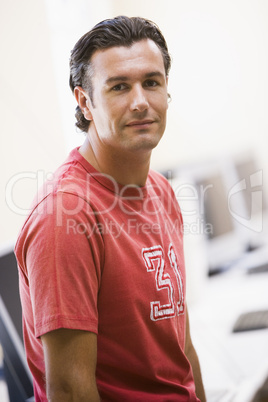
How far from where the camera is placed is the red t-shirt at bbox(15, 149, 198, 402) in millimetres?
1089

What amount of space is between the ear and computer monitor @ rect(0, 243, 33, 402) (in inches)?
18.2

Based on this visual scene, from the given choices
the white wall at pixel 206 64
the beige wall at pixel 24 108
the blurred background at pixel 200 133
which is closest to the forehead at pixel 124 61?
the blurred background at pixel 200 133

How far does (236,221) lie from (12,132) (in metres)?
1.43

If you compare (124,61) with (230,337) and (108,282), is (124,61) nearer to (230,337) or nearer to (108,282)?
(108,282)

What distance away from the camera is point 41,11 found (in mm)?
2535

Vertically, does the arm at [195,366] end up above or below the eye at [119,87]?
below

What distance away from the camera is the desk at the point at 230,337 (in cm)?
175

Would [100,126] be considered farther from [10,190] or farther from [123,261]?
[10,190]

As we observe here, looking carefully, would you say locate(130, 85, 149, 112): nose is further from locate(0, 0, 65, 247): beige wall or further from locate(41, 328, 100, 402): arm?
locate(0, 0, 65, 247): beige wall

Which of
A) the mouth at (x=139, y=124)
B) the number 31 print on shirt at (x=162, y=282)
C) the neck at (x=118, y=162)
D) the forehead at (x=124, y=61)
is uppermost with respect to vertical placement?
the forehead at (x=124, y=61)

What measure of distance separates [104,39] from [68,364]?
0.74m

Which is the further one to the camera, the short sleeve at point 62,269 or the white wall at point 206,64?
the white wall at point 206,64

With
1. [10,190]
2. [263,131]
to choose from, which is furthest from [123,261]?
[263,131]

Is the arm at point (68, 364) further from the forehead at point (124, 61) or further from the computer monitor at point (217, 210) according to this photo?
the computer monitor at point (217, 210)
